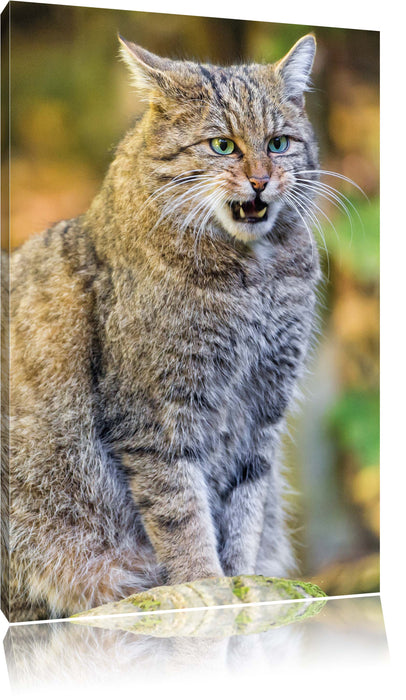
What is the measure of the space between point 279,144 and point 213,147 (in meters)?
0.27

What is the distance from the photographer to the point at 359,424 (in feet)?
14.0

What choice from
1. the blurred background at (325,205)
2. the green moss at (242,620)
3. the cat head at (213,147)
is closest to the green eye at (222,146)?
the cat head at (213,147)

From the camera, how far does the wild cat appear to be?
3.70 meters

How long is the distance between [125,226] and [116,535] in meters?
1.17

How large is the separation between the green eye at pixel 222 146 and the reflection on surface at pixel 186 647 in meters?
1.73

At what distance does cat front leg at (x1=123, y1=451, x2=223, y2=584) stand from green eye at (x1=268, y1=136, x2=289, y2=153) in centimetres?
122

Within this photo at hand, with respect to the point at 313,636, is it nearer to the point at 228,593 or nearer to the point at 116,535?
the point at 228,593

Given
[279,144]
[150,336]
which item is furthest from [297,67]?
[150,336]

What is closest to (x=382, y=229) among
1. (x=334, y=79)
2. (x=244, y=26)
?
(x=334, y=79)

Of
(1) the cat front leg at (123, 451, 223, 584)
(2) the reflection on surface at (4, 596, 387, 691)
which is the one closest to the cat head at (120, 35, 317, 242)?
(1) the cat front leg at (123, 451, 223, 584)

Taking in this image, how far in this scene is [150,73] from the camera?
12.0ft

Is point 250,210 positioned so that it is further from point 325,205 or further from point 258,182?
point 325,205

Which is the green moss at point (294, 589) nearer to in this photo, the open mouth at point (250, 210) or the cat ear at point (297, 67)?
the open mouth at point (250, 210)

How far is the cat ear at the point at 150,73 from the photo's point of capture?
3656 mm
